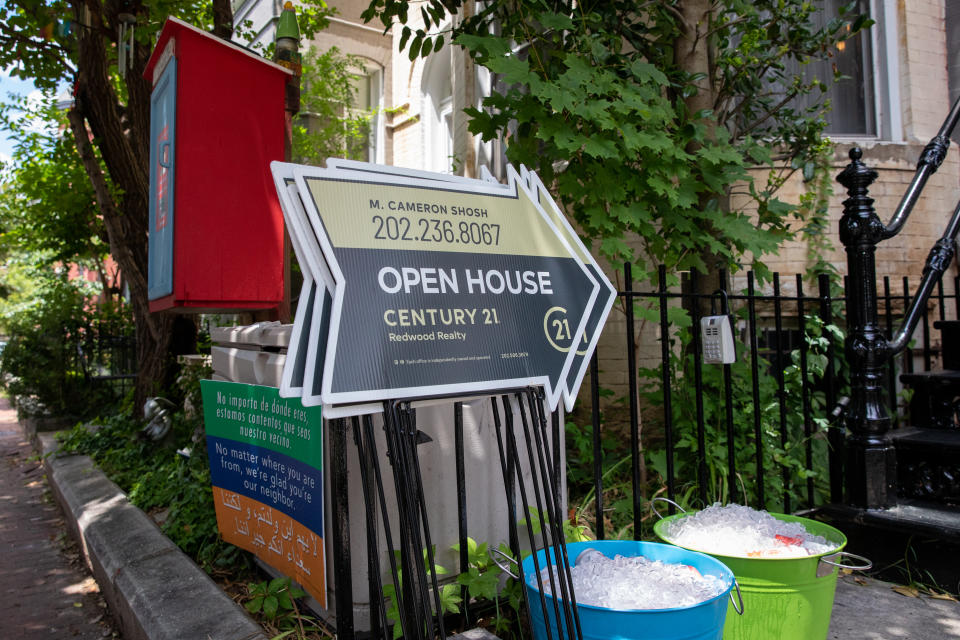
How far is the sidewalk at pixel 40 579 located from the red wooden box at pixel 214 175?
1757 mm

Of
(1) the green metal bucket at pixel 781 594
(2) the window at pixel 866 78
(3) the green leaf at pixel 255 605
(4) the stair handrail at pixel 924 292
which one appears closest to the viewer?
(1) the green metal bucket at pixel 781 594

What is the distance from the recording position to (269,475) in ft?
9.02

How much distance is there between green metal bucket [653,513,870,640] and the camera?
2.26 meters

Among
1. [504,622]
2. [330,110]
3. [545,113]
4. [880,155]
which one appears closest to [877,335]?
[545,113]

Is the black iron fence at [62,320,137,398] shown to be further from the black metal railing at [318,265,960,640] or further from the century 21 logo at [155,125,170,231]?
the black metal railing at [318,265,960,640]

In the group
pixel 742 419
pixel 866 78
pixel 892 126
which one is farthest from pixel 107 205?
pixel 892 126

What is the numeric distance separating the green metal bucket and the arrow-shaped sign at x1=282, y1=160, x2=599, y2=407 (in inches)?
39.9

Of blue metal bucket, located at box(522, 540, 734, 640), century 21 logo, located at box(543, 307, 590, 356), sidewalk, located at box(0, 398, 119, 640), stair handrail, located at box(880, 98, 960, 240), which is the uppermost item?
stair handrail, located at box(880, 98, 960, 240)

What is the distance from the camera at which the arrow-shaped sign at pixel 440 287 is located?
164cm

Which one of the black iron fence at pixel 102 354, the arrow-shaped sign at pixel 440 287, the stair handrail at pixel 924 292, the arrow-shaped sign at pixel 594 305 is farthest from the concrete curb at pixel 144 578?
the black iron fence at pixel 102 354

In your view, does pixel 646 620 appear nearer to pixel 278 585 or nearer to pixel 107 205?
pixel 278 585

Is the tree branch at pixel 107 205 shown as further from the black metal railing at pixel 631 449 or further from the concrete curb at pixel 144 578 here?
the black metal railing at pixel 631 449

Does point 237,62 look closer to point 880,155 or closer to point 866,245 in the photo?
point 866,245

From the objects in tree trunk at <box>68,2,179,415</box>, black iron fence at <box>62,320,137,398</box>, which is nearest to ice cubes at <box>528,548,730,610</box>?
tree trunk at <box>68,2,179,415</box>
